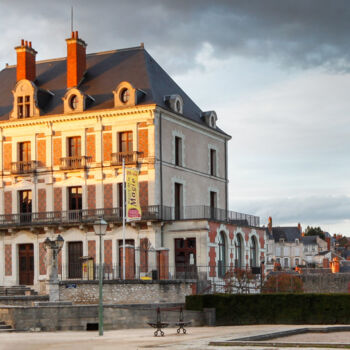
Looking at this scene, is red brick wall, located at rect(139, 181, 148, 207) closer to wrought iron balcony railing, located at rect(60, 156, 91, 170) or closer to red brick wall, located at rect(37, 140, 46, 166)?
wrought iron balcony railing, located at rect(60, 156, 91, 170)

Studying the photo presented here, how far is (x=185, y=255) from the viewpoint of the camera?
4259 cm

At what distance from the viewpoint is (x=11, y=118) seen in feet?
154

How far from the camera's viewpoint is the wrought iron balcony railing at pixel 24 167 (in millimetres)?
46250

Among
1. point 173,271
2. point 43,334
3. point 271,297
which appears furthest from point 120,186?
point 43,334

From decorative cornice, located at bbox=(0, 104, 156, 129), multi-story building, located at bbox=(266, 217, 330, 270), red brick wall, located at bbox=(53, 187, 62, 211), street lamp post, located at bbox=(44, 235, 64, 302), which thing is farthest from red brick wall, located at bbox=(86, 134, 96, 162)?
multi-story building, located at bbox=(266, 217, 330, 270)

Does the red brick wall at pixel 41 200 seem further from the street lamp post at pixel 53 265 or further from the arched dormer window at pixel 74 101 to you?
the street lamp post at pixel 53 265

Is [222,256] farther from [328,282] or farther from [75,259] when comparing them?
[328,282]

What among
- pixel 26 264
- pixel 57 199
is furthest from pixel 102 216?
pixel 26 264

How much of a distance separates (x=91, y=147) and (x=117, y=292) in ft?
37.2

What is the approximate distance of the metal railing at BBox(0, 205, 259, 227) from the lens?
1693 inches

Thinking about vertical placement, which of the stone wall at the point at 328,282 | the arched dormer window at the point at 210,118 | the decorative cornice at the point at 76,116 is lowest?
the stone wall at the point at 328,282

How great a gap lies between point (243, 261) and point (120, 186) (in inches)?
343

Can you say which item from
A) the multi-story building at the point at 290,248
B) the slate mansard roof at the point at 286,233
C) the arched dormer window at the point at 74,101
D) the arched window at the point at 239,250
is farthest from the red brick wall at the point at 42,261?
the slate mansard roof at the point at 286,233

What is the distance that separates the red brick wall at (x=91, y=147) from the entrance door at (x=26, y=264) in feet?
20.4
